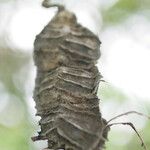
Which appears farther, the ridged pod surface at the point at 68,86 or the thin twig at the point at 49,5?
the thin twig at the point at 49,5

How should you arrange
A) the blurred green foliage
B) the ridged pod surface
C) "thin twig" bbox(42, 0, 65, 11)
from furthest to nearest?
the blurred green foliage, "thin twig" bbox(42, 0, 65, 11), the ridged pod surface

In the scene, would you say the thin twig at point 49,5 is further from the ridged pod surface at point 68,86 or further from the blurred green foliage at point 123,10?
the blurred green foliage at point 123,10

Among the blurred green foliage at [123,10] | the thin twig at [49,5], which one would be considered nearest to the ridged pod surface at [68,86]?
the thin twig at [49,5]

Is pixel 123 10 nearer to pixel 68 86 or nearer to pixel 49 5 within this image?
pixel 49 5

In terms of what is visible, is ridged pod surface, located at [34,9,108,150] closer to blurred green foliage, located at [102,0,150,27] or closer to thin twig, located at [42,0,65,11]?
thin twig, located at [42,0,65,11]

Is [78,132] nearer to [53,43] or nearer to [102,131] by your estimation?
[102,131]

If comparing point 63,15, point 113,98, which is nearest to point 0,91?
point 113,98

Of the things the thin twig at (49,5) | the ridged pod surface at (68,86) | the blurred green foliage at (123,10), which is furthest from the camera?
the blurred green foliage at (123,10)

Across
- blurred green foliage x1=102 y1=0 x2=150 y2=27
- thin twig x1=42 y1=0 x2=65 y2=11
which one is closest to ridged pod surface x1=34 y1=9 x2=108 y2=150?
thin twig x1=42 y1=0 x2=65 y2=11

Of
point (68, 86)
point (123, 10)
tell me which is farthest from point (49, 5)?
point (123, 10)
